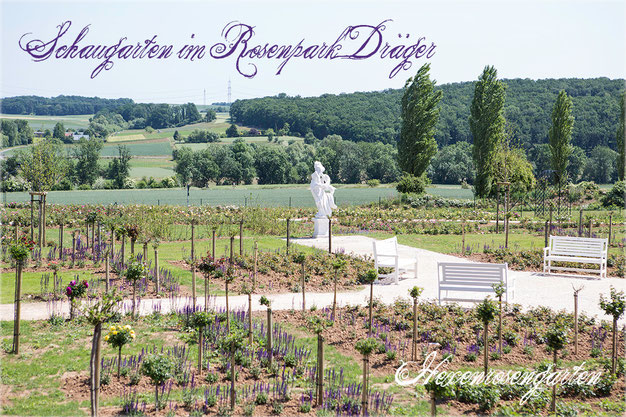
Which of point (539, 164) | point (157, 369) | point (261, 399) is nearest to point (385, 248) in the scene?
point (261, 399)

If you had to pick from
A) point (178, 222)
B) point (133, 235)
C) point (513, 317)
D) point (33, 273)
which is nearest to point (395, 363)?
point (513, 317)

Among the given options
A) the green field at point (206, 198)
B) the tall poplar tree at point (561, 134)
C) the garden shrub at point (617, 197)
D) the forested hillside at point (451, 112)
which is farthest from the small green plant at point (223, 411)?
the forested hillside at point (451, 112)

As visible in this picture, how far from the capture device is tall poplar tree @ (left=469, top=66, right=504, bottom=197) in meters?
36.8

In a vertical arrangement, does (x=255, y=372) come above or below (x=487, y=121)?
below

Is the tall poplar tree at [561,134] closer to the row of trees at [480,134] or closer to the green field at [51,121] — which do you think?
the row of trees at [480,134]

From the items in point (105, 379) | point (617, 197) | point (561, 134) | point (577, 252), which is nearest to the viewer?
point (105, 379)

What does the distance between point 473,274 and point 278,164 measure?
53.9m

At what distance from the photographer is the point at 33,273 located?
41.7 feet

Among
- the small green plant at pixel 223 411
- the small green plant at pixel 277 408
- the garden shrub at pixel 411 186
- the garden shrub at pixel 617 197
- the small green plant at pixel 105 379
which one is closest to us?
the small green plant at pixel 223 411

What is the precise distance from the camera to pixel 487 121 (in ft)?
121

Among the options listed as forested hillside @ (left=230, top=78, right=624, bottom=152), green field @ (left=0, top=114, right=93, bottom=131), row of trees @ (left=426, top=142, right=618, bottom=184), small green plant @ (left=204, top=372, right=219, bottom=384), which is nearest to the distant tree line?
green field @ (left=0, top=114, right=93, bottom=131)

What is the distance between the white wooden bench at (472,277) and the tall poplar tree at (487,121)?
2729 centimetres

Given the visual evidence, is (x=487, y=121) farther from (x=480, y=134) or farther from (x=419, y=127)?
(x=419, y=127)

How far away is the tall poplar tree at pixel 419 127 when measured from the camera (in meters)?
38.3
